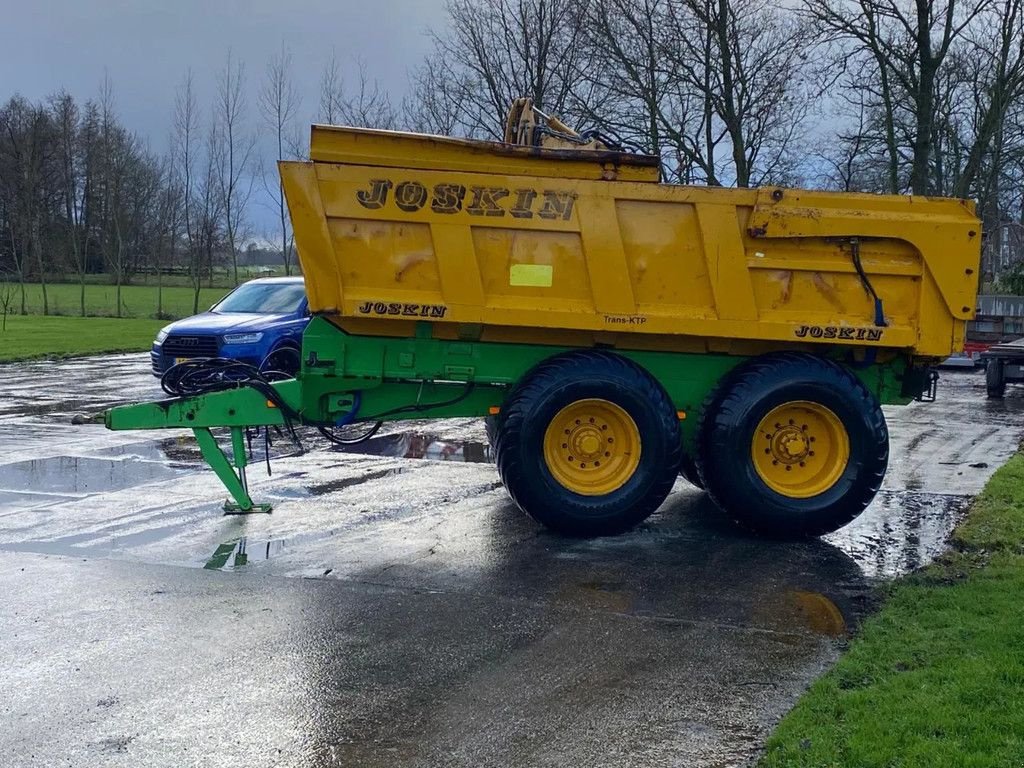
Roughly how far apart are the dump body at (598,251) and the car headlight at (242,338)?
7.45 meters

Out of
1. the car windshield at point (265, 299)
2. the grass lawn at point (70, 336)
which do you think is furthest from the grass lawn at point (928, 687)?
the grass lawn at point (70, 336)

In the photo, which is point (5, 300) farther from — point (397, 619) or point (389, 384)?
point (397, 619)

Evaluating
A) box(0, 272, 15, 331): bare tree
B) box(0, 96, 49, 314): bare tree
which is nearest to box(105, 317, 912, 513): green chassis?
box(0, 272, 15, 331): bare tree

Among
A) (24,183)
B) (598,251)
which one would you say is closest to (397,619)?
(598,251)

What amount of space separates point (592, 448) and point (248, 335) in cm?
830

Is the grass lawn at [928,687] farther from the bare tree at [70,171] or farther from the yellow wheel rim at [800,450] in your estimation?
the bare tree at [70,171]

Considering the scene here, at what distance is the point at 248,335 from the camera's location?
588 inches

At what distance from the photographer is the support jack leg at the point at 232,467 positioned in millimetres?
8203

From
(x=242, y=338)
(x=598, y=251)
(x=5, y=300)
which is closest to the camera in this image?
(x=598, y=251)

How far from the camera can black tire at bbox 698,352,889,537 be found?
7.84 meters

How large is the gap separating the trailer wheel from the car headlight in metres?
7.87

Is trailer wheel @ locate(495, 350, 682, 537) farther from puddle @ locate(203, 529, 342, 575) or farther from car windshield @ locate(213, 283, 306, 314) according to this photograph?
car windshield @ locate(213, 283, 306, 314)

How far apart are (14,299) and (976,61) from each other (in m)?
36.3

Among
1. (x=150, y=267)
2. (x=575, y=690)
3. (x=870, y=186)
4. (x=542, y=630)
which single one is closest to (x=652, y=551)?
(x=542, y=630)
